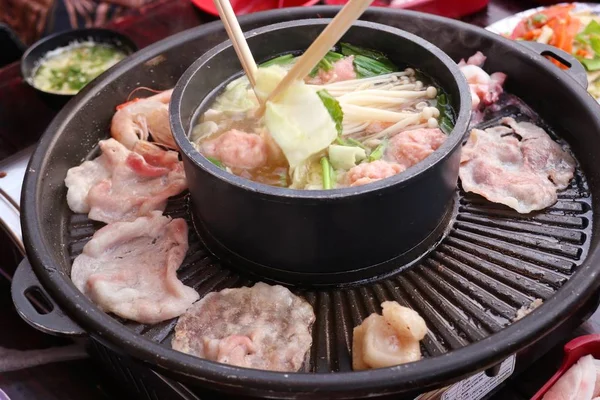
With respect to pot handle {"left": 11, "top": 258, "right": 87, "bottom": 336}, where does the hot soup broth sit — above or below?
above

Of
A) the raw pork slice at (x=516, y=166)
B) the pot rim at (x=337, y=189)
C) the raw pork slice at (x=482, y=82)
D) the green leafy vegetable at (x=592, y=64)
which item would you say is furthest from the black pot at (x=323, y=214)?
the green leafy vegetable at (x=592, y=64)

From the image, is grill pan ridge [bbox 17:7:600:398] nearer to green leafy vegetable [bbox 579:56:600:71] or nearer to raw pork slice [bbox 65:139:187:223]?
raw pork slice [bbox 65:139:187:223]

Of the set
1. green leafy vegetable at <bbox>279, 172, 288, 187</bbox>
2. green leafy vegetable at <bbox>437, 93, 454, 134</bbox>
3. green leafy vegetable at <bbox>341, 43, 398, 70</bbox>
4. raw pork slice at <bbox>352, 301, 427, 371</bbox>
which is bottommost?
raw pork slice at <bbox>352, 301, 427, 371</bbox>

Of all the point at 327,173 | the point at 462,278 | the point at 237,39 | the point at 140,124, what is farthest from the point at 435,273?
the point at 140,124

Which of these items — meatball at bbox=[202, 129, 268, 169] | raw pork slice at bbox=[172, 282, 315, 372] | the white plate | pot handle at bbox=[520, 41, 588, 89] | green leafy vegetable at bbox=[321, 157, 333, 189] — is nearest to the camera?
raw pork slice at bbox=[172, 282, 315, 372]

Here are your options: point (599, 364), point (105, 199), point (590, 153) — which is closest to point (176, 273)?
point (105, 199)

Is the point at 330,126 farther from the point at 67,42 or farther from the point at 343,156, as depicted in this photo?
the point at 67,42

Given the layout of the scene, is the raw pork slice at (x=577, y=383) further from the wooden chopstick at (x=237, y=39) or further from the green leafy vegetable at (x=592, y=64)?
the green leafy vegetable at (x=592, y=64)

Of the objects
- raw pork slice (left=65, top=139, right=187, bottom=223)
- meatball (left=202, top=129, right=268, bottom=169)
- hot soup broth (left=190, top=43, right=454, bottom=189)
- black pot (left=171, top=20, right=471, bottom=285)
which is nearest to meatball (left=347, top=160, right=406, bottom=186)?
hot soup broth (left=190, top=43, right=454, bottom=189)
